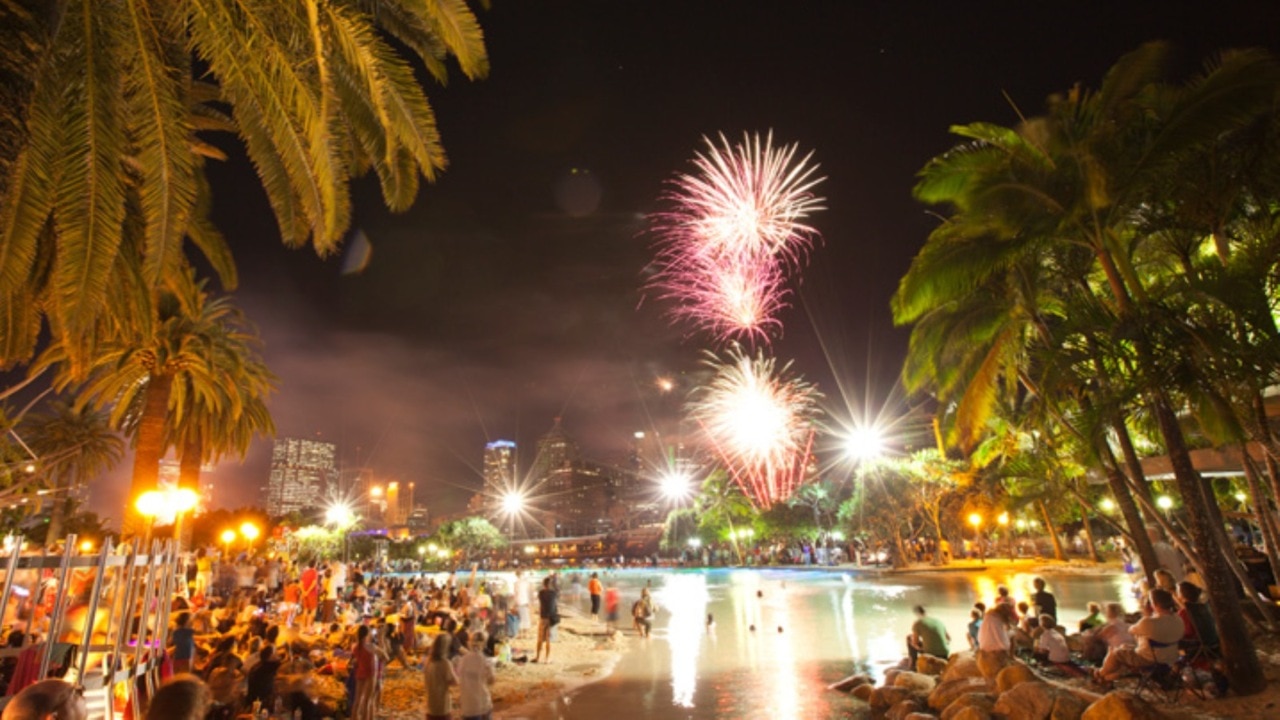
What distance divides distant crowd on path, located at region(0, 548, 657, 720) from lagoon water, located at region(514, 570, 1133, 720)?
2537mm

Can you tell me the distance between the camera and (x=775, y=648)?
669 inches

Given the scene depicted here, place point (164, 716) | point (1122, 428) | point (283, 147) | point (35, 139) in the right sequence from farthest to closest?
point (1122, 428) < point (283, 147) < point (35, 139) < point (164, 716)

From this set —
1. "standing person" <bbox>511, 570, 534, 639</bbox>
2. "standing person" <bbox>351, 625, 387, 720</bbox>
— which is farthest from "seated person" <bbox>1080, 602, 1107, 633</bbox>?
"standing person" <bbox>511, 570, 534, 639</bbox>

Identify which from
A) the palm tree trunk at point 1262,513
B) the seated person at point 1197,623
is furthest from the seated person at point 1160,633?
the palm tree trunk at point 1262,513

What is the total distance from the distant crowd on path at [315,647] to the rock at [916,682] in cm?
705

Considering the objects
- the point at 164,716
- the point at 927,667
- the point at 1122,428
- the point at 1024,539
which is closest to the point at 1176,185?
the point at 1122,428

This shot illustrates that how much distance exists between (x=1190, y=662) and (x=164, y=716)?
11.9 m

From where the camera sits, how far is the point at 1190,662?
8.99 meters

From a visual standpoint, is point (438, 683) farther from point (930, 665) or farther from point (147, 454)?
point (147, 454)

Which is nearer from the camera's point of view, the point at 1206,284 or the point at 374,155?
the point at 1206,284

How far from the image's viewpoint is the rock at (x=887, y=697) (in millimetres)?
A: 10242

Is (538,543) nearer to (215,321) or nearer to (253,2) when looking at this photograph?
(215,321)

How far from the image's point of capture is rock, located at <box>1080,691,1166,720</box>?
7051mm

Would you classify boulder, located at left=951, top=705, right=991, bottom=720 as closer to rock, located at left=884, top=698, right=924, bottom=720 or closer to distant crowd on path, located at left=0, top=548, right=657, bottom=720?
rock, located at left=884, top=698, right=924, bottom=720
